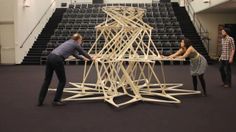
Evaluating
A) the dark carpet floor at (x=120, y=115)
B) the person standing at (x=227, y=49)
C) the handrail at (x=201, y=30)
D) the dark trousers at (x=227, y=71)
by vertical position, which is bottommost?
the dark carpet floor at (x=120, y=115)

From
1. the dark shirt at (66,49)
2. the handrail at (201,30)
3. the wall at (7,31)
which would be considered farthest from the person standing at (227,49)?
the wall at (7,31)

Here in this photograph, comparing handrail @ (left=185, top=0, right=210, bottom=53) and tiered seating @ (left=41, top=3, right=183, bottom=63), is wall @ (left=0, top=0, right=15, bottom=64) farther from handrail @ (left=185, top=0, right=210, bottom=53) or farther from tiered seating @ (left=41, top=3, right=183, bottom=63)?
handrail @ (left=185, top=0, right=210, bottom=53)

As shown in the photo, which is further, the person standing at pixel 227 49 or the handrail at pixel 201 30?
the handrail at pixel 201 30

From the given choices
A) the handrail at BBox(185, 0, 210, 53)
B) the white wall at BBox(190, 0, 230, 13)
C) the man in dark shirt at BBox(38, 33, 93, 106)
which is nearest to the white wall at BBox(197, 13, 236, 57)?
the handrail at BBox(185, 0, 210, 53)

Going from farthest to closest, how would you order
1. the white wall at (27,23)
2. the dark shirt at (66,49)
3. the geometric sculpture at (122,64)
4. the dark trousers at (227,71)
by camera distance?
the white wall at (27,23), the dark trousers at (227,71), the geometric sculpture at (122,64), the dark shirt at (66,49)

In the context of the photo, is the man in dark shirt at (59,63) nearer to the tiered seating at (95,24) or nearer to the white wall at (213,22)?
the tiered seating at (95,24)

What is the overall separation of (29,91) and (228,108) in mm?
4679

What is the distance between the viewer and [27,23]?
16688mm

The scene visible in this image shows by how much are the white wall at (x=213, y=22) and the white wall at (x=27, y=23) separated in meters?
9.41

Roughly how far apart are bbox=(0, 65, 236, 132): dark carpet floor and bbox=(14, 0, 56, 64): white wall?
8379mm

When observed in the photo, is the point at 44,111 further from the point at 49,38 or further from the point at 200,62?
the point at 49,38

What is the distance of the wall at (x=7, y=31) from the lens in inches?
601

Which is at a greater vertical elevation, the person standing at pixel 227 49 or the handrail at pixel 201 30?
the handrail at pixel 201 30

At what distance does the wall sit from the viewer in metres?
15.3
